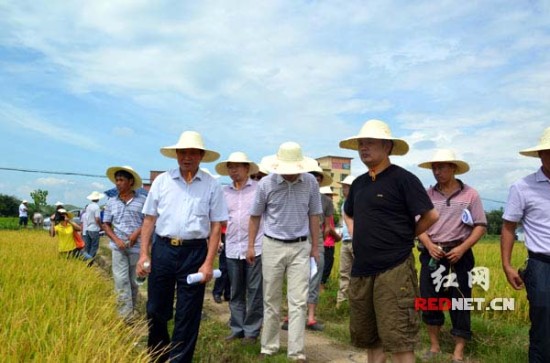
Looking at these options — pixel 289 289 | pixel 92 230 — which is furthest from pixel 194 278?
pixel 92 230

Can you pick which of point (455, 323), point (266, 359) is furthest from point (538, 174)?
point (266, 359)

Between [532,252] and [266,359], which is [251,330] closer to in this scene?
[266,359]

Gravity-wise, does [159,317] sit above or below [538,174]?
below

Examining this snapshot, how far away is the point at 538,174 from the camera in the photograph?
337cm

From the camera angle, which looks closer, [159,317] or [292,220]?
[159,317]

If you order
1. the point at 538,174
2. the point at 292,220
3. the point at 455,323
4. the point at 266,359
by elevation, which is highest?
the point at 538,174

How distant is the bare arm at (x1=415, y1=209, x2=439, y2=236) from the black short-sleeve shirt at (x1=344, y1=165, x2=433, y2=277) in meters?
0.04

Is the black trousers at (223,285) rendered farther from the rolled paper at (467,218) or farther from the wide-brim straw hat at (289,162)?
the rolled paper at (467,218)

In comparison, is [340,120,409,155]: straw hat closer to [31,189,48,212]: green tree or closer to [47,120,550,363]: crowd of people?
[47,120,550,363]: crowd of people

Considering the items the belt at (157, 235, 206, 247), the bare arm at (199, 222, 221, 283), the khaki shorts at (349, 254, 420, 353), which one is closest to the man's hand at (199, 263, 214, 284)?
the bare arm at (199, 222, 221, 283)

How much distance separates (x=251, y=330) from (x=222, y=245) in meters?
2.40

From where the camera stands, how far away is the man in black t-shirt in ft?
9.82

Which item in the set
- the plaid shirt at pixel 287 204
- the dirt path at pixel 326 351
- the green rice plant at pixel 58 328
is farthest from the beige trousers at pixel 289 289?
the green rice plant at pixel 58 328

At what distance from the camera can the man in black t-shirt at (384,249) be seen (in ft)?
9.82
